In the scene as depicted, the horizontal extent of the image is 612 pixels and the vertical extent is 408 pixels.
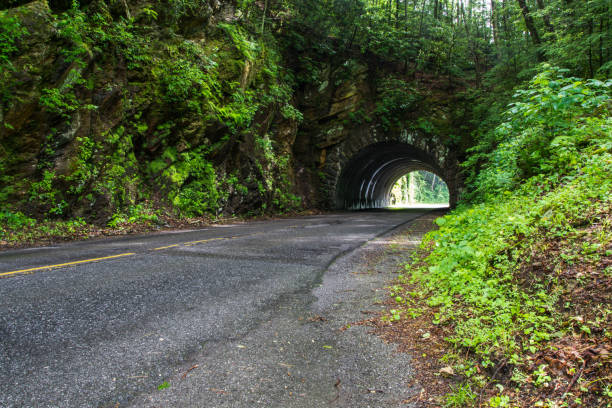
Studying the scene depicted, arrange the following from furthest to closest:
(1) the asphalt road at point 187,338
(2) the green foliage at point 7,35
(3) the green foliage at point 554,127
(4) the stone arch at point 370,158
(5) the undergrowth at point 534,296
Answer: (4) the stone arch at point 370,158 < (2) the green foliage at point 7,35 < (3) the green foliage at point 554,127 < (1) the asphalt road at point 187,338 < (5) the undergrowth at point 534,296

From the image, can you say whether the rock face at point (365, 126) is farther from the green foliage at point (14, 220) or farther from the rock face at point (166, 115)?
the green foliage at point (14, 220)

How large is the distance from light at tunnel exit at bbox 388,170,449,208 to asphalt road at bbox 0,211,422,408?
33434mm

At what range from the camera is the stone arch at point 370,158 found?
1991 centimetres

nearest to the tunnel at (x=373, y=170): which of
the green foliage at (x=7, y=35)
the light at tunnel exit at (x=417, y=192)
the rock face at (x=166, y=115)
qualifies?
the rock face at (x=166, y=115)

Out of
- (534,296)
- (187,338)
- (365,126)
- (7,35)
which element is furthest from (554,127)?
(365,126)

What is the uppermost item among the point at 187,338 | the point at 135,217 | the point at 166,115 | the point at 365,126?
the point at 365,126

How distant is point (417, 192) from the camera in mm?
58594

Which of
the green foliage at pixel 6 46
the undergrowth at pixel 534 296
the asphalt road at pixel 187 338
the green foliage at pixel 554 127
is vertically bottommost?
the asphalt road at pixel 187 338

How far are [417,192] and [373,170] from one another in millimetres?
33811

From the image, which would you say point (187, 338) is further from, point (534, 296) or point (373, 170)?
point (373, 170)

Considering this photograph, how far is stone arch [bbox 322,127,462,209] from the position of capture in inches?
784

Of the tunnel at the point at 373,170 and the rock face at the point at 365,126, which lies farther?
the tunnel at the point at 373,170

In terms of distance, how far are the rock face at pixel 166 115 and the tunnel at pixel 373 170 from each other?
1.04 m

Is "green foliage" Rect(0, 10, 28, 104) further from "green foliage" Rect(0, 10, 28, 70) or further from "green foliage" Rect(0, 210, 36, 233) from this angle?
"green foliage" Rect(0, 210, 36, 233)
